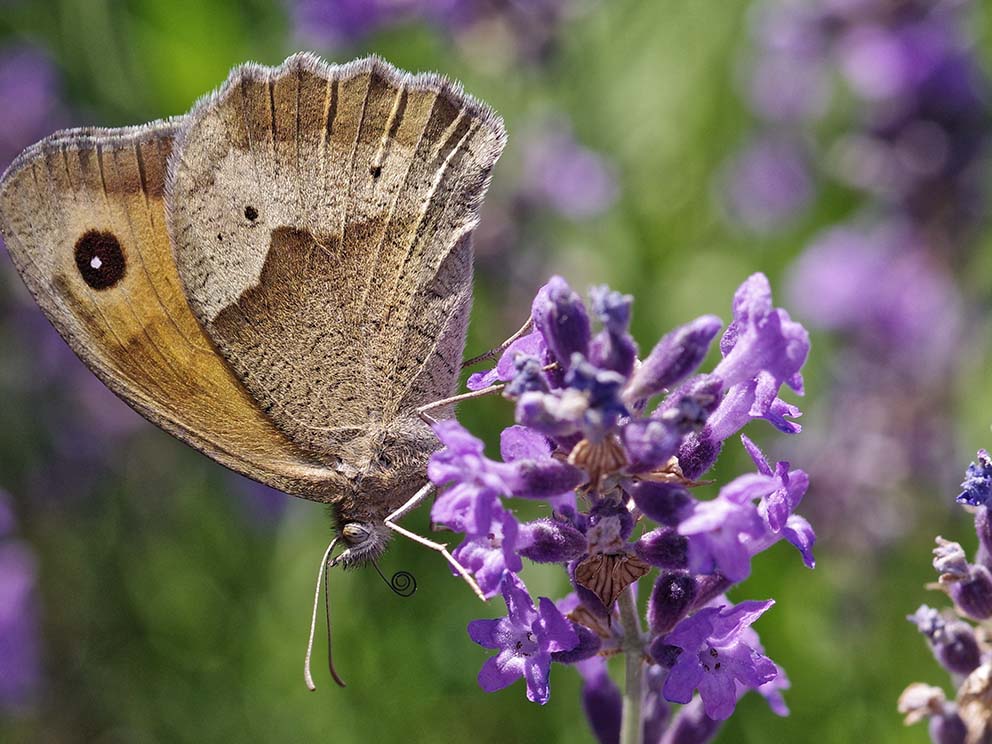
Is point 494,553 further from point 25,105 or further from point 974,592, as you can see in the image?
point 25,105

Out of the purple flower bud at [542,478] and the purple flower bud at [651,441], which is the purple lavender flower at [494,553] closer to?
the purple flower bud at [542,478]

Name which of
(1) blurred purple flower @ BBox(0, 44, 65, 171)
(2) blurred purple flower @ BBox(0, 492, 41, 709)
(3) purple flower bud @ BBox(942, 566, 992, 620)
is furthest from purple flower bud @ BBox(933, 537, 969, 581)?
(1) blurred purple flower @ BBox(0, 44, 65, 171)

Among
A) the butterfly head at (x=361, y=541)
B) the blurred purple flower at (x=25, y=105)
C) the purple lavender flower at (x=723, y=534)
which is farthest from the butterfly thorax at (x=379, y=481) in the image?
the blurred purple flower at (x=25, y=105)

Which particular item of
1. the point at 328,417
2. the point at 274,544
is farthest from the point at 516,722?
the point at 328,417

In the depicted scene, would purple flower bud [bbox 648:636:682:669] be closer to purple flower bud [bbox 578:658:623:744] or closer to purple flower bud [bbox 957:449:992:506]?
purple flower bud [bbox 578:658:623:744]

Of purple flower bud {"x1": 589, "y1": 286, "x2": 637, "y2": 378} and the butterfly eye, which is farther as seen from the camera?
the butterfly eye

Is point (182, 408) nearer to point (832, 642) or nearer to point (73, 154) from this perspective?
point (73, 154)

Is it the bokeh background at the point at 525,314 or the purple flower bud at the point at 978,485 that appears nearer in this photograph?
the purple flower bud at the point at 978,485

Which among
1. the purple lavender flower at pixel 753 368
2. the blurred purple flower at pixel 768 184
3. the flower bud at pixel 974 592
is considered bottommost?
the flower bud at pixel 974 592
